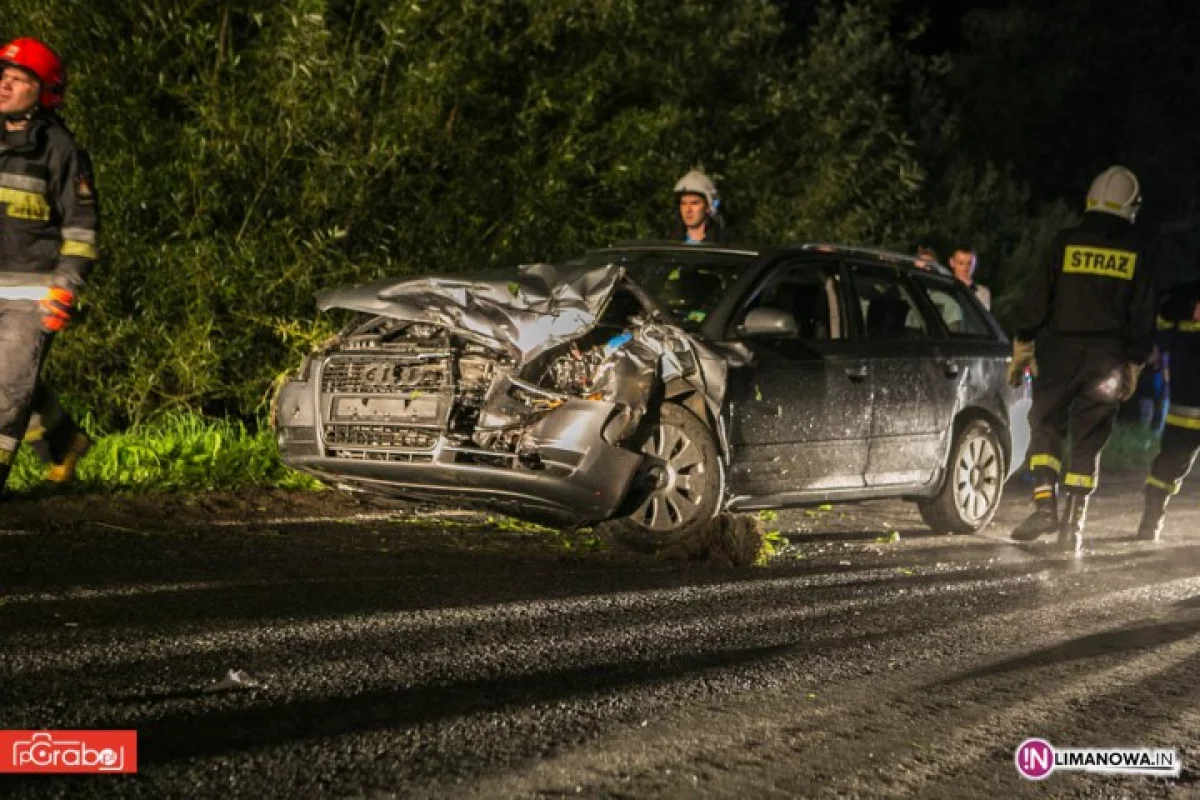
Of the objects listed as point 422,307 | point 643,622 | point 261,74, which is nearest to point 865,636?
point 643,622

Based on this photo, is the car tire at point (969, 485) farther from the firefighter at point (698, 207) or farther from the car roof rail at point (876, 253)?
the firefighter at point (698, 207)

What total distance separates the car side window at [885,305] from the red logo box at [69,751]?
18.2 ft

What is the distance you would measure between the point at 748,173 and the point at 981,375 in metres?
5.61

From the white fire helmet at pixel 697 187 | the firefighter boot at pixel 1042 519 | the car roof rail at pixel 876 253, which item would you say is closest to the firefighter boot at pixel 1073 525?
the firefighter boot at pixel 1042 519

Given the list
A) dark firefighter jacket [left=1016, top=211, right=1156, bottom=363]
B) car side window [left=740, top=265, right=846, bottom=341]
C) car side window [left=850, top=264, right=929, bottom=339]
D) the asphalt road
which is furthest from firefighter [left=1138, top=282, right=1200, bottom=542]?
car side window [left=740, top=265, right=846, bottom=341]

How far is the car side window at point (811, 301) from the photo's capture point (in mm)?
8008

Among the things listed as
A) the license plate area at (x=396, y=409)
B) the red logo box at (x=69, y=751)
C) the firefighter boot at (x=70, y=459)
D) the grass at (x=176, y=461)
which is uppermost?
the license plate area at (x=396, y=409)

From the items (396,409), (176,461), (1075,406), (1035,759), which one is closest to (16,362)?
(396,409)

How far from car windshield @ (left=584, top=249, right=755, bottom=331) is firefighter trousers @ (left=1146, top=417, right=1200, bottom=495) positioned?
341 cm

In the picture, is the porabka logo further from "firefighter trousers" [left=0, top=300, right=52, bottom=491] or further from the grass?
the grass

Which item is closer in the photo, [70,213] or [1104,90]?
[70,213]

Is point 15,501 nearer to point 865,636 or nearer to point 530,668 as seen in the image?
point 530,668

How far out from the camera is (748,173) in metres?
14.3

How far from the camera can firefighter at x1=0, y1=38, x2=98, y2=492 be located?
265 inches
